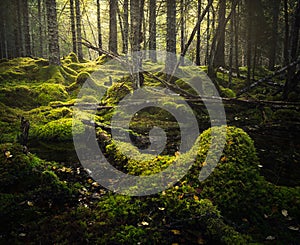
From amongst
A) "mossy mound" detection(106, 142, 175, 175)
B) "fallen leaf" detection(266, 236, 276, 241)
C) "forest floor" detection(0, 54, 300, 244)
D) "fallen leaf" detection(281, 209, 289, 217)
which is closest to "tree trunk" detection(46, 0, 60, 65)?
"forest floor" detection(0, 54, 300, 244)

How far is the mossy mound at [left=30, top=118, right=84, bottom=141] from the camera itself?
6.25 m

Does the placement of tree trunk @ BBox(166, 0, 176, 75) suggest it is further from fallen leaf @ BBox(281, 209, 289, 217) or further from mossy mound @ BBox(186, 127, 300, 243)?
fallen leaf @ BBox(281, 209, 289, 217)

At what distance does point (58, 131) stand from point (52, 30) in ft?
27.2

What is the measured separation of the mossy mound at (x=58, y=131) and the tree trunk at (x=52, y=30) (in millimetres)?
7716

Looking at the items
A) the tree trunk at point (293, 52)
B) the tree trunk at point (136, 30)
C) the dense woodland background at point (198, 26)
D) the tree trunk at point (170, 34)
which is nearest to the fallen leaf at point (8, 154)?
the dense woodland background at point (198, 26)

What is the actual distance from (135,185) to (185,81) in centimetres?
774

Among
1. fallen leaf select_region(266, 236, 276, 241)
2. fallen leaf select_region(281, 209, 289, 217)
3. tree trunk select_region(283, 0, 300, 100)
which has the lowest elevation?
fallen leaf select_region(266, 236, 276, 241)

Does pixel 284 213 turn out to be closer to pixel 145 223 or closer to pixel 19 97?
pixel 145 223

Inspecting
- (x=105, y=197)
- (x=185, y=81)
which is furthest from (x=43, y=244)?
(x=185, y=81)

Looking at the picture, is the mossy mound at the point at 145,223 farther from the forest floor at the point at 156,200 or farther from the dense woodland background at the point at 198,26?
the dense woodland background at the point at 198,26

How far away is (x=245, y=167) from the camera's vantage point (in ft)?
11.5

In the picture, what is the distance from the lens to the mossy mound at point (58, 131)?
625 centimetres

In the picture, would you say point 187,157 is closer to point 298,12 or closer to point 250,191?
point 250,191

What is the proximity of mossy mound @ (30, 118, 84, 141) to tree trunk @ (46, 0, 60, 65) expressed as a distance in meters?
7.72
